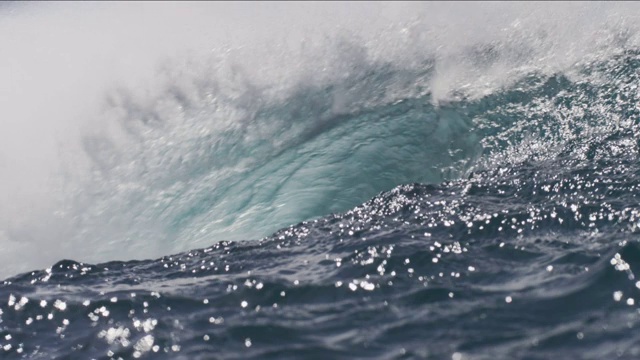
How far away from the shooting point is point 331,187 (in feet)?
46.9

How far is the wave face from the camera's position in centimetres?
838

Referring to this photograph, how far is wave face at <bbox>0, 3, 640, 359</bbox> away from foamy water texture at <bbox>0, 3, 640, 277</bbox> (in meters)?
0.06

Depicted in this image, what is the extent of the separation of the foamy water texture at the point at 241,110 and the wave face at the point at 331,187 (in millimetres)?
56

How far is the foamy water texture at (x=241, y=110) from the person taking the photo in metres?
14.5

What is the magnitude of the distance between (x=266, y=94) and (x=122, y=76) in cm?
361

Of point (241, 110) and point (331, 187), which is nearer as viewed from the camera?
point (331, 187)

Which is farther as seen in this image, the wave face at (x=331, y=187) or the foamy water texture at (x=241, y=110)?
the foamy water texture at (x=241, y=110)

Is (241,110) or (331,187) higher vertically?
(241,110)

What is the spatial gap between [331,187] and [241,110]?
3995 millimetres

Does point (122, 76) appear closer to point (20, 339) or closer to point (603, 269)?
point (20, 339)

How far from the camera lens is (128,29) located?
67.8 ft

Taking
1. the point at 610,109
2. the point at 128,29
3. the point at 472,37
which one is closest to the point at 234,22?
the point at 128,29

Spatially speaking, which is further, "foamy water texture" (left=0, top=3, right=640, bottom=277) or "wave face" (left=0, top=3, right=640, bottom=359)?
"foamy water texture" (left=0, top=3, right=640, bottom=277)

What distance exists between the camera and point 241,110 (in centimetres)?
1728
